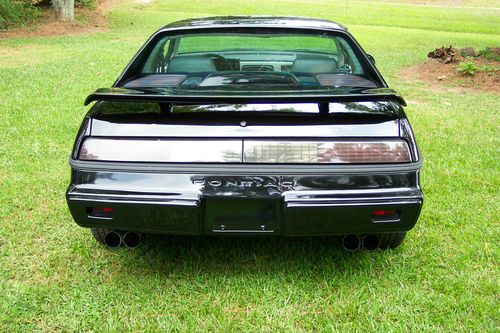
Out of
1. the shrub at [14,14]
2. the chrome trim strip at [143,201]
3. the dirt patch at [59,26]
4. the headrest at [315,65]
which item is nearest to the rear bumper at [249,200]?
the chrome trim strip at [143,201]

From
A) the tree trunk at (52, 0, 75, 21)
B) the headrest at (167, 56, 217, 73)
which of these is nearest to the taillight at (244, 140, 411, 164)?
the headrest at (167, 56, 217, 73)

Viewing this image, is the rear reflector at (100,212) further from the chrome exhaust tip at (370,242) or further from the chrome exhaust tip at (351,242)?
the chrome exhaust tip at (370,242)

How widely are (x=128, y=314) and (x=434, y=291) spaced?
1.58m

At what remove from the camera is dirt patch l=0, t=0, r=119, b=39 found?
1516 centimetres

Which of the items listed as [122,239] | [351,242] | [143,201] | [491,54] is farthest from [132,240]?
[491,54]

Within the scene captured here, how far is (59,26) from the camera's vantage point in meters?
16.1

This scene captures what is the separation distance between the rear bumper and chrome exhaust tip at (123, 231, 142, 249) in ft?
1.31

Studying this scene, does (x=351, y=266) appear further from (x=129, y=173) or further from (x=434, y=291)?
(x=129, y=173)

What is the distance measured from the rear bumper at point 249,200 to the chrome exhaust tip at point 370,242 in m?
0.40

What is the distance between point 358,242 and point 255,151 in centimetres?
86

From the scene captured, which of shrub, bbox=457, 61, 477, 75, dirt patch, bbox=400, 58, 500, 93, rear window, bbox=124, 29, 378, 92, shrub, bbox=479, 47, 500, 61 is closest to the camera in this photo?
rear window, bbox=124, 29, 378, 92

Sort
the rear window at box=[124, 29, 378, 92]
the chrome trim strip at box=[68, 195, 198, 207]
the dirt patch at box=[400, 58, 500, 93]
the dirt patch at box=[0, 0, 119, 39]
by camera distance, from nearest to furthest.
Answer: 1. the chrome trim strip at box=[68, 195, 198, 207]
2. the rear window at box=[124, 29, 378, 92]
3. the dirt patch at box=[400, 58, 500, 93]
4. the dirt patch at box=[0, 0, 119, 39]

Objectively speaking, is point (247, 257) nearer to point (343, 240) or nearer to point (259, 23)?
point (343, 240)

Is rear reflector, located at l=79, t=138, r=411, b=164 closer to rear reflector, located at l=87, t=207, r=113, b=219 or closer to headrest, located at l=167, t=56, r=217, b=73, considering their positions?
rear reflector, located at l=87, t=207, r=113, b=219
